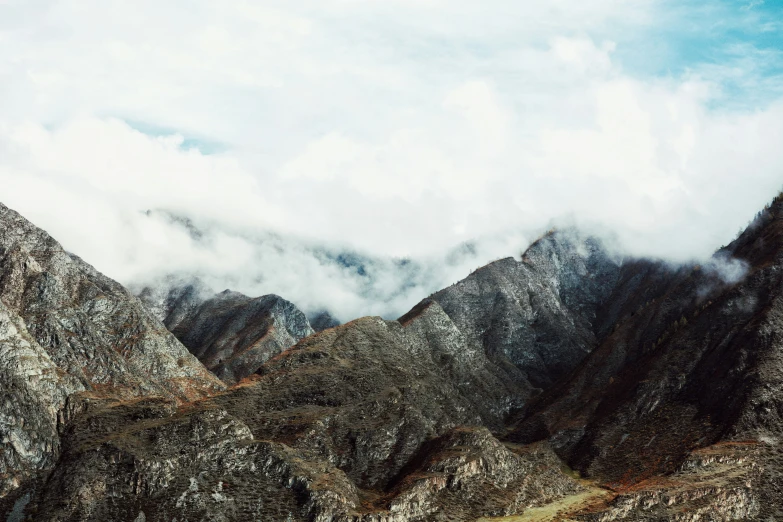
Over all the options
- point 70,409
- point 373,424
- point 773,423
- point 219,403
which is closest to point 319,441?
point 373,424

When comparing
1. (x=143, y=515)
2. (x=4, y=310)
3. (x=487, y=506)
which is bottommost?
(x=143, y=515)

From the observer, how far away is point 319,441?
18625cm

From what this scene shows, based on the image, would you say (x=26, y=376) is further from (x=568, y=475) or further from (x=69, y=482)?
(x=568, y=475)

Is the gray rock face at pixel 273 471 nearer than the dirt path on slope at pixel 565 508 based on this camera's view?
Yes

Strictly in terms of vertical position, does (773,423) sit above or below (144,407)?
above

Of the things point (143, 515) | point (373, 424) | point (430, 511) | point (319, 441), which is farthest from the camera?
point (373, 424)

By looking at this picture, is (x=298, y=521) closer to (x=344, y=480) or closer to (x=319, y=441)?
(x=344, y=480)

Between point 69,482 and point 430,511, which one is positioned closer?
point 69,482

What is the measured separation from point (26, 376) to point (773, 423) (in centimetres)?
17623

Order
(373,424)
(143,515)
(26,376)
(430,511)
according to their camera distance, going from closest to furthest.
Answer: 1. (143,515)
2. (430,511)
3. (26,376)
4. (373,424)

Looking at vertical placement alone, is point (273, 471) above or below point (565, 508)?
below

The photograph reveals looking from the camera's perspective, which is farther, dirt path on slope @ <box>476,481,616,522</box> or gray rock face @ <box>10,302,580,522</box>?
dirt path on slope @ <box>476,481,616,522</box>

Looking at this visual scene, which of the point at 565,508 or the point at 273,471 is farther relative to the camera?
the point at 565,508

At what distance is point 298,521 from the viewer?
480 feet
